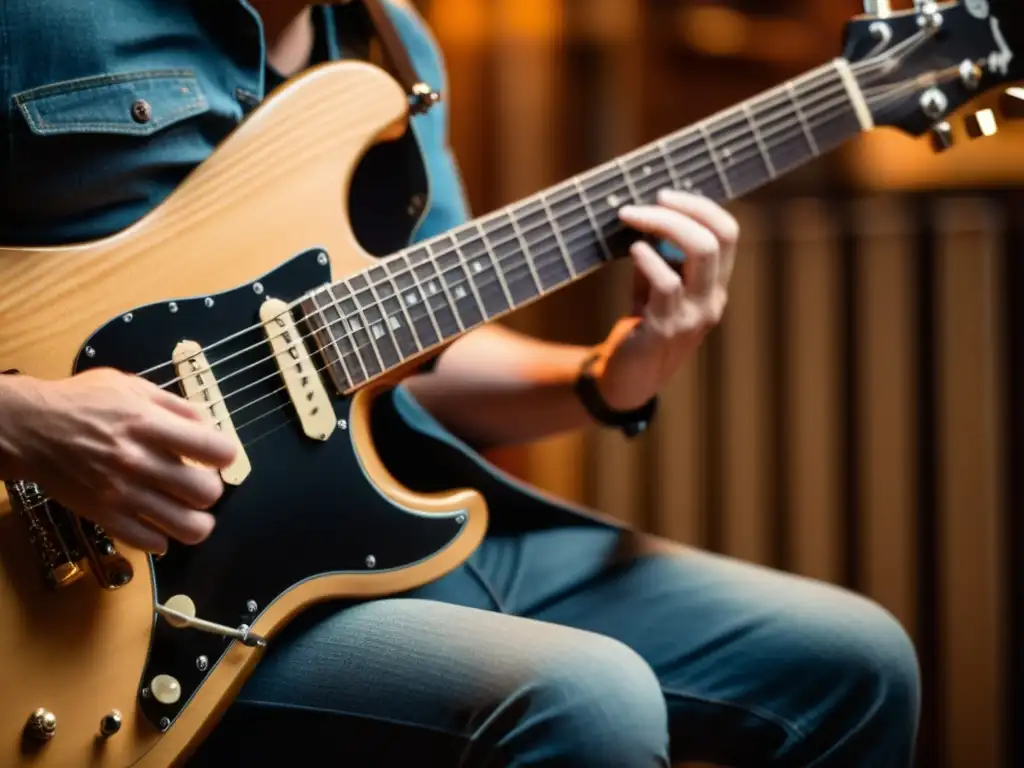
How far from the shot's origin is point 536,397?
0.98 m

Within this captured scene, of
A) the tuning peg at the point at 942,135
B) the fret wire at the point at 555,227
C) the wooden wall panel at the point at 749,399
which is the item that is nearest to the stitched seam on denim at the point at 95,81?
the fret wire at the point at 555,227

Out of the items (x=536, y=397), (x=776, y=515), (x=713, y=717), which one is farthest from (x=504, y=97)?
(x=713, y=717)

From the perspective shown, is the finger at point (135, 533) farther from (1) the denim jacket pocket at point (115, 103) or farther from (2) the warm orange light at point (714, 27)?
(2) the warm orange light at point (714, 27)

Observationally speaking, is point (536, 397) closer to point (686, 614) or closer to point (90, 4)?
point (686, 614)

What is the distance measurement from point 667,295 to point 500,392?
0.20 metres

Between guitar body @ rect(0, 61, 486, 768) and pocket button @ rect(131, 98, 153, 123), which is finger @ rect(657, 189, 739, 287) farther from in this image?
pocket button @ rect(131, 98, 153, 123)

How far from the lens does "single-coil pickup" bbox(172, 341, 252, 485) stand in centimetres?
71

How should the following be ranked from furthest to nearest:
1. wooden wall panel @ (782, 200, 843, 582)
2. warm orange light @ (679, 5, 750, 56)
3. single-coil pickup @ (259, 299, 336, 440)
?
1. warm orange light @ (679, 5, 750, 56)
2. wooden wall panel @ (782, 200, 843, 582)
3. single-coil pickup @ (259, 299, 336, 440)

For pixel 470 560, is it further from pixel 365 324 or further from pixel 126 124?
pixel 126 124

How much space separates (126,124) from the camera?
30.6 inches

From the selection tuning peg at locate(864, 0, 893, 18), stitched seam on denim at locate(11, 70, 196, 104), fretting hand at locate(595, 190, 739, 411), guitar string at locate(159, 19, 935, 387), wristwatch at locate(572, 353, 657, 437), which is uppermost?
stitched seam on denim at locate(11, 70, 196, 104)

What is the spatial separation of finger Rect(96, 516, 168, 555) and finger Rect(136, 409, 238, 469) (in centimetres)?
4

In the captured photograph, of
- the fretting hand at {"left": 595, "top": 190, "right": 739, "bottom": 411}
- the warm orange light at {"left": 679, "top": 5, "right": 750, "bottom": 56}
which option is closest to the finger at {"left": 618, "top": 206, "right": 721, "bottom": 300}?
the fretting hand at {"left": 595, "top": 190, "right": 739, "bottom": 411}

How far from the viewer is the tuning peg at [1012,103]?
36.8 inches
